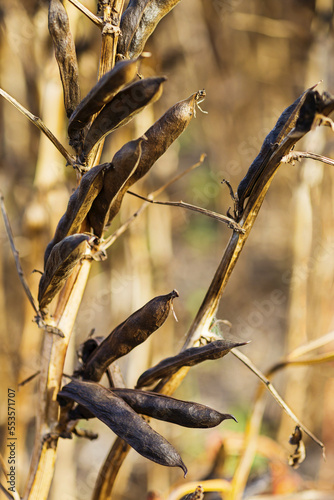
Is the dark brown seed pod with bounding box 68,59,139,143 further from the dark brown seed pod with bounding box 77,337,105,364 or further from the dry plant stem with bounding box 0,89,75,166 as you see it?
the dark brown seed pod with bounding box 77,337,105,364

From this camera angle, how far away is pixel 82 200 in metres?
0.22

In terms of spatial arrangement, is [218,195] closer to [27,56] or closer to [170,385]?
[27,56]

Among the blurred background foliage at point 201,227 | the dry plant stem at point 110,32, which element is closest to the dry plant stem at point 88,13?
the dry plant stem at point 110,32

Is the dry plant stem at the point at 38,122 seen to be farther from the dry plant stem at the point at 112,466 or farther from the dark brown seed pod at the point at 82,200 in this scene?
the dry plant stem at the point at 112,466

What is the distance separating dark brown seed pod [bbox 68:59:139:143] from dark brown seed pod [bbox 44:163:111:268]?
27 mm

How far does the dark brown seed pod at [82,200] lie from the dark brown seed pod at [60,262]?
0.04 feet

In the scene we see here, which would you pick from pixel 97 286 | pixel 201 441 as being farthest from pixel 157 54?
pixel 201 441

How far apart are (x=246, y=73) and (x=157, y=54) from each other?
32 cm

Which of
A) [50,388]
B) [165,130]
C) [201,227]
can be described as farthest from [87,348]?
[201,227]

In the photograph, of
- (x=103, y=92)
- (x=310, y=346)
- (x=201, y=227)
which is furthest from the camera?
(x=201, y=227)

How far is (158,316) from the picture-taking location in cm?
22

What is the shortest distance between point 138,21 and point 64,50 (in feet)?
0.13

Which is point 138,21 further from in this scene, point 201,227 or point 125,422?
point 201,227

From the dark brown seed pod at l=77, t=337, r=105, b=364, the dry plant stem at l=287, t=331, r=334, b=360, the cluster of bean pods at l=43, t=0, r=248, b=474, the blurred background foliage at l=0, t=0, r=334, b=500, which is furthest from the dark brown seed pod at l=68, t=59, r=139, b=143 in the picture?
the blurred background foliage at l=0, t=0, r=334, b=500
